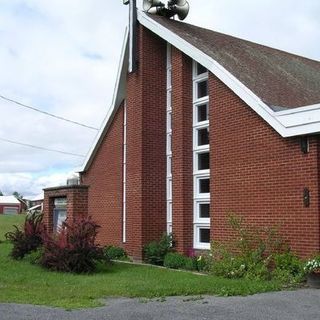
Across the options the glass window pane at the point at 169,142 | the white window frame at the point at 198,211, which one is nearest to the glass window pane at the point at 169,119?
the glass window pane at the point at 169,142

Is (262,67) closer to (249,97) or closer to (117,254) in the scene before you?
(249,97)

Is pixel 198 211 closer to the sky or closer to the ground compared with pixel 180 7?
closer to the ground

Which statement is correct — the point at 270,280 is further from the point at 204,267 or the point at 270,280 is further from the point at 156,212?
the point at 156,212

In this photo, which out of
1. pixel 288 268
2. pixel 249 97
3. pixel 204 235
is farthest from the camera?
pixel 204 235

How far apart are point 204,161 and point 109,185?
5256 mm

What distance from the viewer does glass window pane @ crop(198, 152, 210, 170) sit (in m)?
16.5

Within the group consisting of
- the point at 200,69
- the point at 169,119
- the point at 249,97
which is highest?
the point at 200,69

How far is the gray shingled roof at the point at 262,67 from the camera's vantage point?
15.0m

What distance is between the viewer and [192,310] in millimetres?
9102

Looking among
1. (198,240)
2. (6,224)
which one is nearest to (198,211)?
(198,240)

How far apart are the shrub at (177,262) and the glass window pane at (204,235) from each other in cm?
82

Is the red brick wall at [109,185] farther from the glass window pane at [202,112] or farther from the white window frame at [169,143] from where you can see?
the glass window pane at [202,112]

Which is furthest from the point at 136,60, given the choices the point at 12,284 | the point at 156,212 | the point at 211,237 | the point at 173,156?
the point at 12,284

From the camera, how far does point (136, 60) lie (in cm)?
1794
